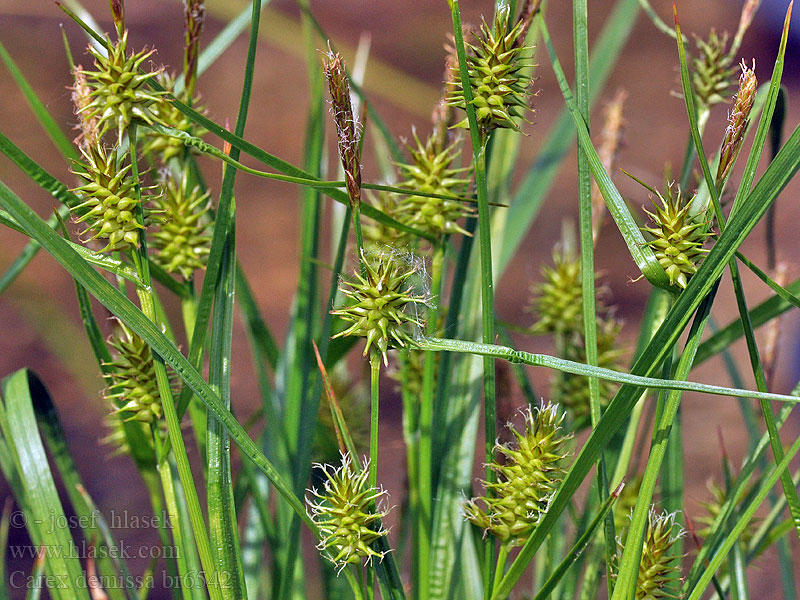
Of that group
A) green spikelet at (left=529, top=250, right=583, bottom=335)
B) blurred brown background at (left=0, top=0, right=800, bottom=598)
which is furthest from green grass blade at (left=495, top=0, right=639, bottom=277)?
blurred brown background at (left=0, top=0, right=800, bottom=598)

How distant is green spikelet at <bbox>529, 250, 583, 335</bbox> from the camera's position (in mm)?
541

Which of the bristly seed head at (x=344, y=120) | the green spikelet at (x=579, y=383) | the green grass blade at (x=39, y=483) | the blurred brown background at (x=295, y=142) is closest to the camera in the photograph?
the bristly seed head at (x=344, y=120)

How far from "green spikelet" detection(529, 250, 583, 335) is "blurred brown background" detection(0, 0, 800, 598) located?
666 mm

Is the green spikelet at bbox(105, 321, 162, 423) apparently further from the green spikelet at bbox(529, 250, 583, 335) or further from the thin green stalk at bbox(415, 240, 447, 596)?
the green spikelet at bbox(529, 250, 583, 335)

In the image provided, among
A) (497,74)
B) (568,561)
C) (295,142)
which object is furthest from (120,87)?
(295,142)

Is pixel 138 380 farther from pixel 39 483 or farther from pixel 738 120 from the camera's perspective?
pixel 738 120

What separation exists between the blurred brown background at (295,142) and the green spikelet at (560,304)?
0.67 m

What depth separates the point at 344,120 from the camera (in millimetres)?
243

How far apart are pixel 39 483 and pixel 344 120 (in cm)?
27

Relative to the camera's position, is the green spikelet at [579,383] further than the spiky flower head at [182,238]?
Yes

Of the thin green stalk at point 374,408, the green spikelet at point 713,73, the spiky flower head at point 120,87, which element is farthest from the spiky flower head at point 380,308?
the green spikelet at point 713,73

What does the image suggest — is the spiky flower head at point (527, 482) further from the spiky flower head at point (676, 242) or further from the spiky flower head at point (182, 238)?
the spiky flower head at point (182, 238)

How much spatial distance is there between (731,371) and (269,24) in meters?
1.28

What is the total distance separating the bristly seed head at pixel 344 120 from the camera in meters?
0.24
